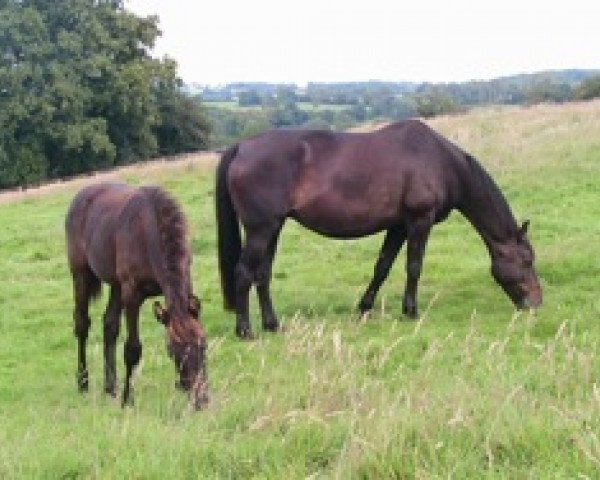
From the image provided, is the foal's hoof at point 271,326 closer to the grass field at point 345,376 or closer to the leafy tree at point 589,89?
the grass field at point 345,376

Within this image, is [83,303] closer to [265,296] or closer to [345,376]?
[265,296]

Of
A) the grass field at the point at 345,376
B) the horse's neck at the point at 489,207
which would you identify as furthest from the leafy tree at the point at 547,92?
the horse's neck at the point at 489,207

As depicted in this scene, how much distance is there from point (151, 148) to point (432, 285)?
39.5 meters

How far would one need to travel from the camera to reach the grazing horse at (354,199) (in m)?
10.4

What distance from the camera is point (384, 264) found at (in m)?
11.1

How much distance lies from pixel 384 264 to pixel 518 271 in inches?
61.5

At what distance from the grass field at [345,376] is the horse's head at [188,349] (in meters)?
0.19

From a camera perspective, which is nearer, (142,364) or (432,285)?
(142,364)

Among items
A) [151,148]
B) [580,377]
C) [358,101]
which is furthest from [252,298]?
[358,101]

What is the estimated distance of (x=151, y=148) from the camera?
5009 centimetres

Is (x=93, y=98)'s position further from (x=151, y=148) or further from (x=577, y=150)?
(x=577, y=150)

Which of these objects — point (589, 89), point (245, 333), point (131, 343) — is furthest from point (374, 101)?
point (131, 343)

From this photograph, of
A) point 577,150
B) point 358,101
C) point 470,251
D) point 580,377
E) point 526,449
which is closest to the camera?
point 526,449

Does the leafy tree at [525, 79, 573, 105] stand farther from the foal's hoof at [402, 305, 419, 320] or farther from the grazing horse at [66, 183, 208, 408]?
the grazing horse at [66, 183, 208, 408]
